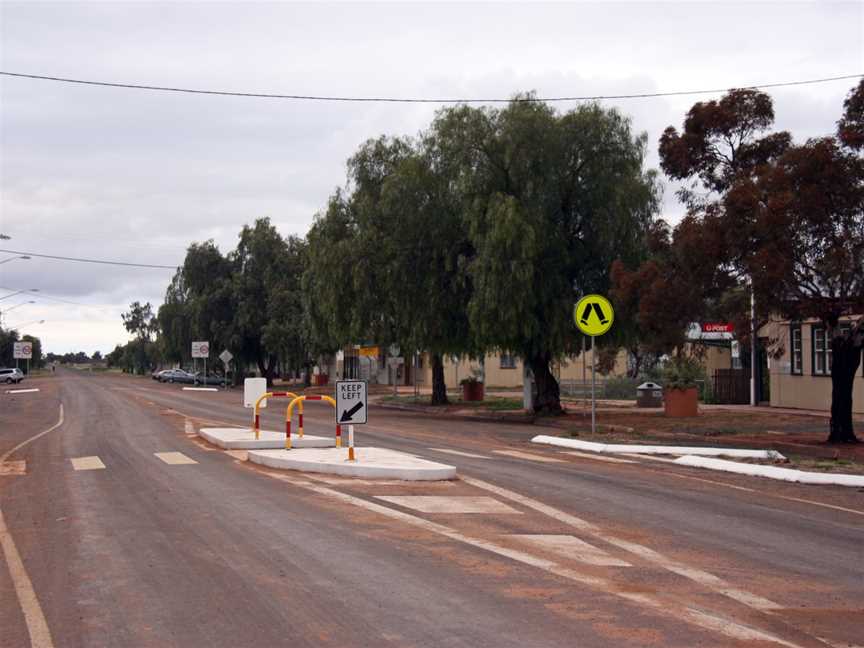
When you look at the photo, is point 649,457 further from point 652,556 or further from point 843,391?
point 652,556

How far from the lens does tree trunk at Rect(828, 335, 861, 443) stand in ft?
72.3

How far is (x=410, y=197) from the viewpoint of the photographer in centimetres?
3381

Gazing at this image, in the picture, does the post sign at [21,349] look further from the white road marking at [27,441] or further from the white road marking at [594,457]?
the white road marking at [594,457]

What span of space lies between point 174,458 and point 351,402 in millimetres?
4323

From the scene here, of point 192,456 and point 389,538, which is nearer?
point 389,538

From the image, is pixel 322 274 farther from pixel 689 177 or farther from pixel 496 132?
pixel 689 177

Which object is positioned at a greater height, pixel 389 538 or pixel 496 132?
pixel 496 132

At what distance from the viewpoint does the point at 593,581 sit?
8367 mm

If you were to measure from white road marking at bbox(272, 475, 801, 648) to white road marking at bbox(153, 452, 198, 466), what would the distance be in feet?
19.4

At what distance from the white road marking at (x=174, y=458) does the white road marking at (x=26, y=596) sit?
6369 mm

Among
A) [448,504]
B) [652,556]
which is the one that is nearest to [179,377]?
[448,504]

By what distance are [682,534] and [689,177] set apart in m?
15.7

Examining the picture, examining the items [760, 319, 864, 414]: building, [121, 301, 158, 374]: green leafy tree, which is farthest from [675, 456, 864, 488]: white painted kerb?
[121, 301, 158, 374]: green leafy tree

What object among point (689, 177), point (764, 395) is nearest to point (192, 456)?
point (689, 177)
